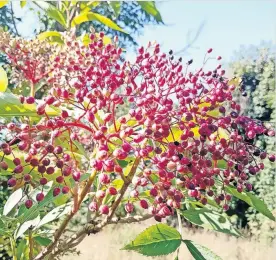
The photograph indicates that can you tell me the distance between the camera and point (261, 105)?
11.7 metres

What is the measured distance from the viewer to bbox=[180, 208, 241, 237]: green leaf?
1.17m

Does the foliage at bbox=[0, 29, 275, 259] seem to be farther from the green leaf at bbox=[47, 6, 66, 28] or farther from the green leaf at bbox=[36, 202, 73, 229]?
the green leaf at bbox=[47, 6, 66, 28]

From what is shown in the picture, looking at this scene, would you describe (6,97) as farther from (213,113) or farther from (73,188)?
(213,113)

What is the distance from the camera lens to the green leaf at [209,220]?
3.85 feet

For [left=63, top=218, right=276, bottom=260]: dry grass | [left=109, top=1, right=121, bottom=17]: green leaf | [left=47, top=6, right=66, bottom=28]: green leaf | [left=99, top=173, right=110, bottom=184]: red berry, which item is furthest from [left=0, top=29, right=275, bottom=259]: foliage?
[left=63, top=218, right=276, bottom=260]: dry grass

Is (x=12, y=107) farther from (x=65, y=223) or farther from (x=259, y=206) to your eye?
(x=259, y=206)

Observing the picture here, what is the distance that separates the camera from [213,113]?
106 cm

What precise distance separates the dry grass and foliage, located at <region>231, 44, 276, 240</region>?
2.19ft

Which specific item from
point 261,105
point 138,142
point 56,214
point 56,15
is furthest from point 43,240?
point 261,105

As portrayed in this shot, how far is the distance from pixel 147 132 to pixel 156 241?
1.01 feet

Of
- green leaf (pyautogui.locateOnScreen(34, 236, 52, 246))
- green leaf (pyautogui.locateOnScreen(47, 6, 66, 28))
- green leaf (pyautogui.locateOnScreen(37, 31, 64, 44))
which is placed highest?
green leaf (pyautogui.locateOnScreen(47, 6, 66, 28))

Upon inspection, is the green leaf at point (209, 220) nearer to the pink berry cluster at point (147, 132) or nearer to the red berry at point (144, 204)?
the pink berry cluster at point (147, 132)

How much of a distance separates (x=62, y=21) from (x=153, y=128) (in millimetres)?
1277

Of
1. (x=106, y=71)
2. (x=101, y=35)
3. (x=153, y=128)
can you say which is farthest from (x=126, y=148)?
(x=101, y=35)
